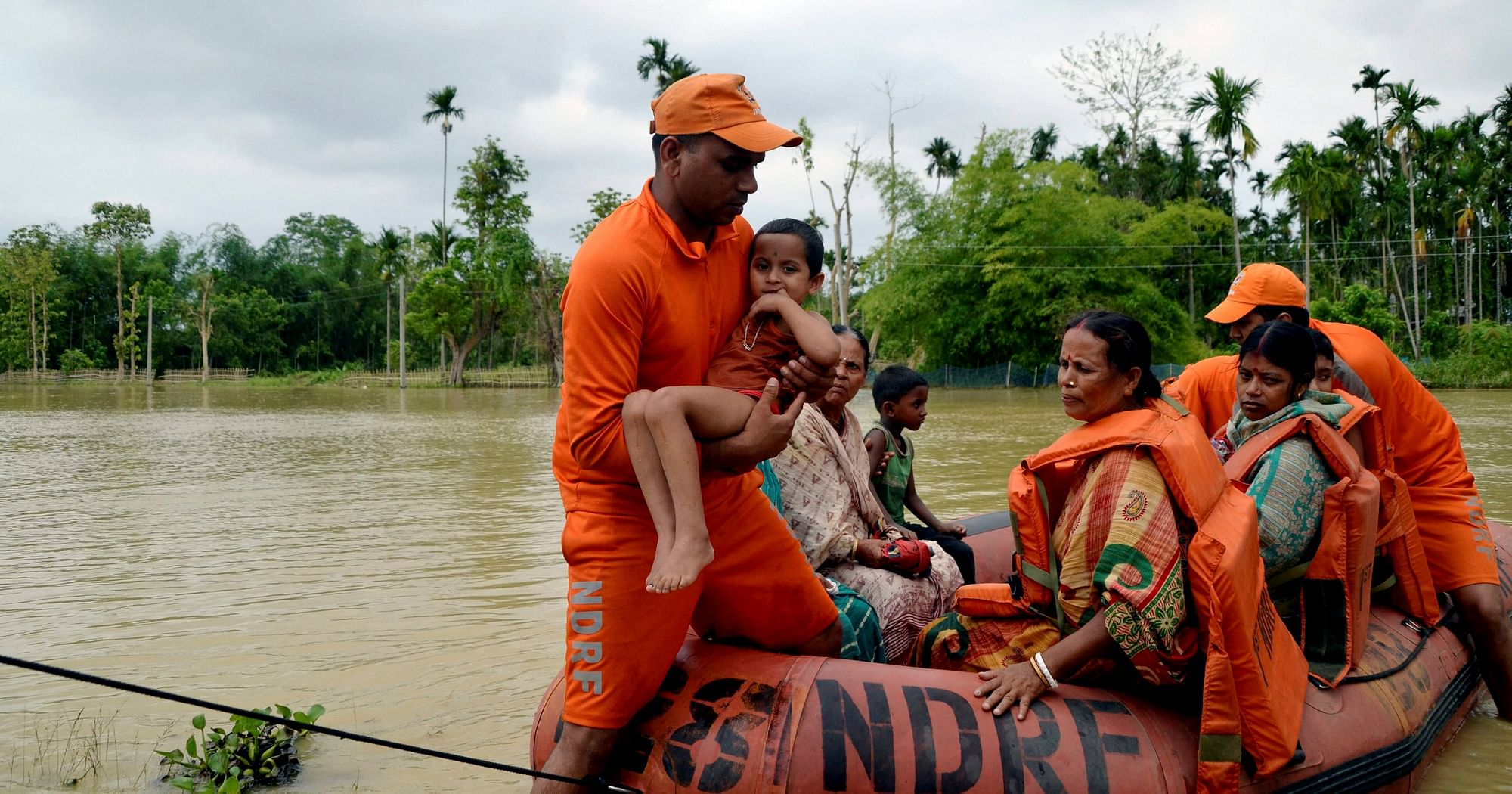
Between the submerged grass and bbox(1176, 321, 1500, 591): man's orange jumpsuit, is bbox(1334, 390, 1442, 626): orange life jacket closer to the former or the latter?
bbox(1176, 321, 1500, 591): man's orange jumpsuit

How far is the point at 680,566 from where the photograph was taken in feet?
7.88

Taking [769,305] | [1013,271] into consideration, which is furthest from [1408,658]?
[1013,271]

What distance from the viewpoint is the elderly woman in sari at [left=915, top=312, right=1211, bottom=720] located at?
8.68 ft

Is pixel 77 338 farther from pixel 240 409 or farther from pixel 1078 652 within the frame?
pixel 1078 652

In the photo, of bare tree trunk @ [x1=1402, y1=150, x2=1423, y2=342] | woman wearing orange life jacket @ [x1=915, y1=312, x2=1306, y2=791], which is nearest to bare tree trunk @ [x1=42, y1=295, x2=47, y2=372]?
bare tree trunk @ [x1=1402, y1=150, x2=1423, y2=342]

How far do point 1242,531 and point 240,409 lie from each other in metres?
27.7

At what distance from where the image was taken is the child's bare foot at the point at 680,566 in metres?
2.39

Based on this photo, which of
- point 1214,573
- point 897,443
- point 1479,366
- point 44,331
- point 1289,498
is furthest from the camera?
point 44,331

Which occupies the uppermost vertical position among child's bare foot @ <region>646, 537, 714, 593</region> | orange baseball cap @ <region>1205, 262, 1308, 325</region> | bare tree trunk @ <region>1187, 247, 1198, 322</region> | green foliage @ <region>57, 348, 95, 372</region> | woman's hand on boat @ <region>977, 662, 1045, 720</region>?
bare tree trunk @ <region>1187, 247, 1198, 322</region>

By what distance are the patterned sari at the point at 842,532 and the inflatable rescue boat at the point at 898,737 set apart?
2.39 ft

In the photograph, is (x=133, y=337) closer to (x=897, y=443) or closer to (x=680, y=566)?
(x=897, y=443)

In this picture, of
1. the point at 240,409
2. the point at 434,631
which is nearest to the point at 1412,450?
the point at 434,631

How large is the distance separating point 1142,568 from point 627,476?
123 cm

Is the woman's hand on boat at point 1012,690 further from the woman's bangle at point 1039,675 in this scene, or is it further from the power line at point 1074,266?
the power line at point 1074,266
